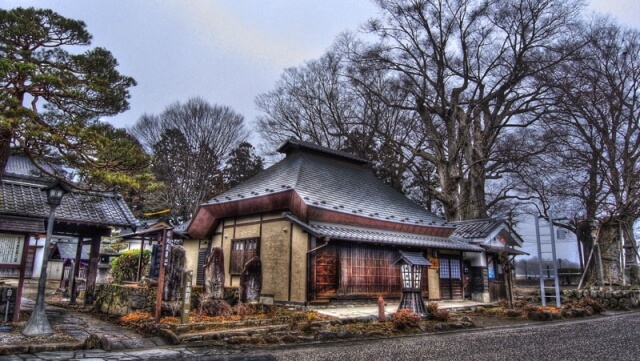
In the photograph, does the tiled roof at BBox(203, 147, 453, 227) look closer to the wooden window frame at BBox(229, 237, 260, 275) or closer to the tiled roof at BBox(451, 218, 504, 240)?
the wooden window frame at BBox(229, 237, 260, 275)

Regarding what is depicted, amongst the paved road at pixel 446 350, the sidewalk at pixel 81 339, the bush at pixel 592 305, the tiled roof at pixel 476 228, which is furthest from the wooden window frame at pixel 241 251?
the bush at pixel 592 305

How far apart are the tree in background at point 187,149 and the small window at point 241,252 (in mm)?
13053

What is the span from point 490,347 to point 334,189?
31.2 feet

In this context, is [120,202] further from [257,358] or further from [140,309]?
[257,358]

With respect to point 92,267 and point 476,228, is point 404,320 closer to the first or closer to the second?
point 92,267

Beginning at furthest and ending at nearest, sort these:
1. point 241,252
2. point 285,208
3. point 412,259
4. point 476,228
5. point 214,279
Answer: point 476,228 < point 241,252 < point 285,208 < point 412,259 < point 214,279

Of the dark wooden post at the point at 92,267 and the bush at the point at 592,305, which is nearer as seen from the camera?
the dark wooden post at the point at 92,267

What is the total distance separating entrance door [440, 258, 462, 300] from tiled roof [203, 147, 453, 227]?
167 centimetres

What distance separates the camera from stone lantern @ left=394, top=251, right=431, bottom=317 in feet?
37.2

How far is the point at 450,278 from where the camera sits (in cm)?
1723

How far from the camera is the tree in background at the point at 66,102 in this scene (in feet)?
27.2

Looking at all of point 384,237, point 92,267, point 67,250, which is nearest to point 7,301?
point 92,267

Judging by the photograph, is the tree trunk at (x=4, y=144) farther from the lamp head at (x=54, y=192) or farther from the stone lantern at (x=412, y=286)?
the stone lantern at (x=412, y=286)

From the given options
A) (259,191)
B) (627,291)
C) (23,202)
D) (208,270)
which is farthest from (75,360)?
(627,291)
